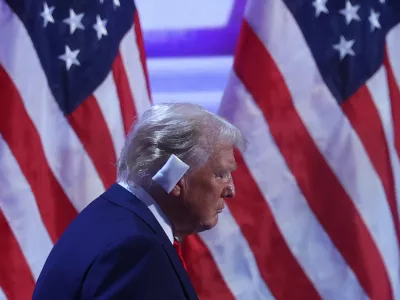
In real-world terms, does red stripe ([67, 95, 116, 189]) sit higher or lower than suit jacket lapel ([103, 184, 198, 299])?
lower

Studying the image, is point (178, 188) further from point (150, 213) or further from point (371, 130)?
point (371, 130)

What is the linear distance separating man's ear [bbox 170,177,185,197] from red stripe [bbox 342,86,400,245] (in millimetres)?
828

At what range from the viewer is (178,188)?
3.42 ft

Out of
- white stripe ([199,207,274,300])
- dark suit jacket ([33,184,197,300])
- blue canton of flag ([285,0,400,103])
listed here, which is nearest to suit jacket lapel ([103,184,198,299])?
dark suit jacket ([33,184,197,300])

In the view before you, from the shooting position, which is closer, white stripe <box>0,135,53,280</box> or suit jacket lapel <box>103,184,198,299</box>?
suit jacket lapel <box>103,184,198,299</box>

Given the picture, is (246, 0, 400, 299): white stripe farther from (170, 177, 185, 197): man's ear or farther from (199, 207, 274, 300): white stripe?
(170, 177, 185, 197): man's ear

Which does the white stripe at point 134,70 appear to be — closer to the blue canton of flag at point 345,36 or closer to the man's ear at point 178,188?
the blue canton of flag at point 345,36

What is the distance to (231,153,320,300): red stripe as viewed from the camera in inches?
68.8

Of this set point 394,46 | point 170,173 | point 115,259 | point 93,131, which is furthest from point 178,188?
point 394,46

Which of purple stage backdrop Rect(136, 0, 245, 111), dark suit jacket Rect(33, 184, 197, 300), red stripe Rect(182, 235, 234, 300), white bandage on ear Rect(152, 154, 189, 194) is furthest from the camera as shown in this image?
purple stage backdrop Rect(136, 0, 245, 111)

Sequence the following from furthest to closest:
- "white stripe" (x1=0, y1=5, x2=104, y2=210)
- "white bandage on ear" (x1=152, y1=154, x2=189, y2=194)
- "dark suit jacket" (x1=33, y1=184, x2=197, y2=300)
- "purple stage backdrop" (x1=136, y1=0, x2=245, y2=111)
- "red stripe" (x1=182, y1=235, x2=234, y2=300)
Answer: "purple stage backdrop" (x1=136, y1=0, x2=245, y2=111), "red stripe" (x1=182, y1=235, x2=234, y2=300), "white stripe" (x1=0, y1=5, x2=104, y2=210), "white bandage on ear" (x1=152, y1=154, x2=189, y2=194), "dark suit jacket" (x1=33, y1=184, x2=197, y2=300)

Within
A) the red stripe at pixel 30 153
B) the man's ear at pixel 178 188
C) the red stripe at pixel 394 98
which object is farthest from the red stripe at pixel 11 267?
the red stripe at pixel 394 98

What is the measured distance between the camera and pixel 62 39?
5.50 feet

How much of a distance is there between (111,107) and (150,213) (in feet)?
2.49
